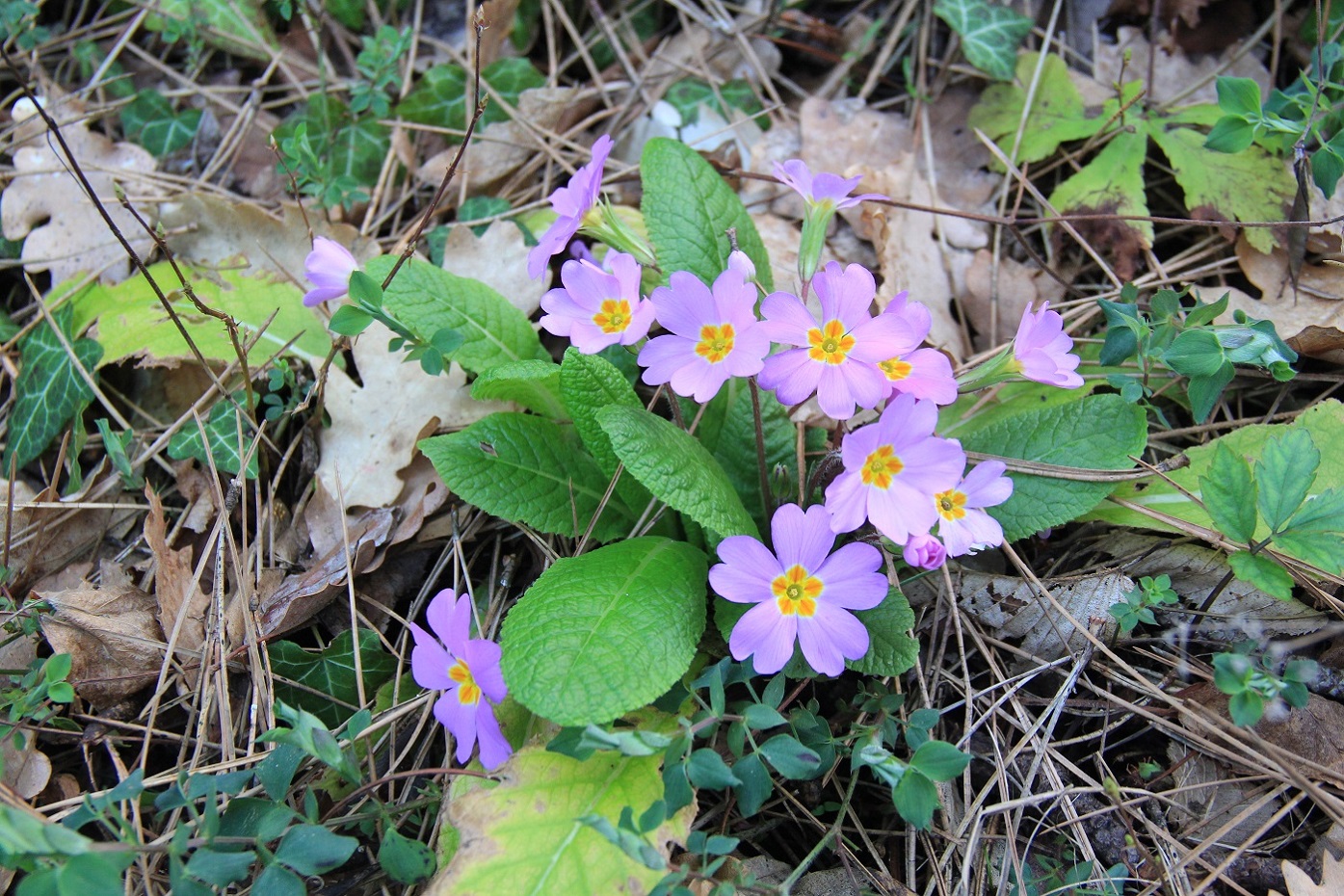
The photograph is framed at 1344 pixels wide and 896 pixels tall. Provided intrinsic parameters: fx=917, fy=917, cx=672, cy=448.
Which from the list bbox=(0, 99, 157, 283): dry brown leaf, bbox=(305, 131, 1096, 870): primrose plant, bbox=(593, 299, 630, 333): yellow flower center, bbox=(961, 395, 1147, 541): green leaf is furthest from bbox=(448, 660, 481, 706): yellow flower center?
bbox=(0, 99, 157, 283): dry brown leaf

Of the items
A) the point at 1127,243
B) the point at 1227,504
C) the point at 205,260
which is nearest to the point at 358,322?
the point at 205,260

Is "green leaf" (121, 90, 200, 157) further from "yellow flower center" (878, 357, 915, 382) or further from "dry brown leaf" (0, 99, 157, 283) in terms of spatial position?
"yellow flower center" (878, 357, 915, 382)

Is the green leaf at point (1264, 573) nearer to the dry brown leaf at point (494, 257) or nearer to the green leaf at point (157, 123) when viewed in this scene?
the dry brown leaf at point (494, 257)

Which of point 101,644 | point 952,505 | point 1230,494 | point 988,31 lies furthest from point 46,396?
point 988,31

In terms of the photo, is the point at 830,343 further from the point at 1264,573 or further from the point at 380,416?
the point at 380,416

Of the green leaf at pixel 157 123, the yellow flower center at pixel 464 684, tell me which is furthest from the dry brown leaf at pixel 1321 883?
the green leaf at pixel 157 123
